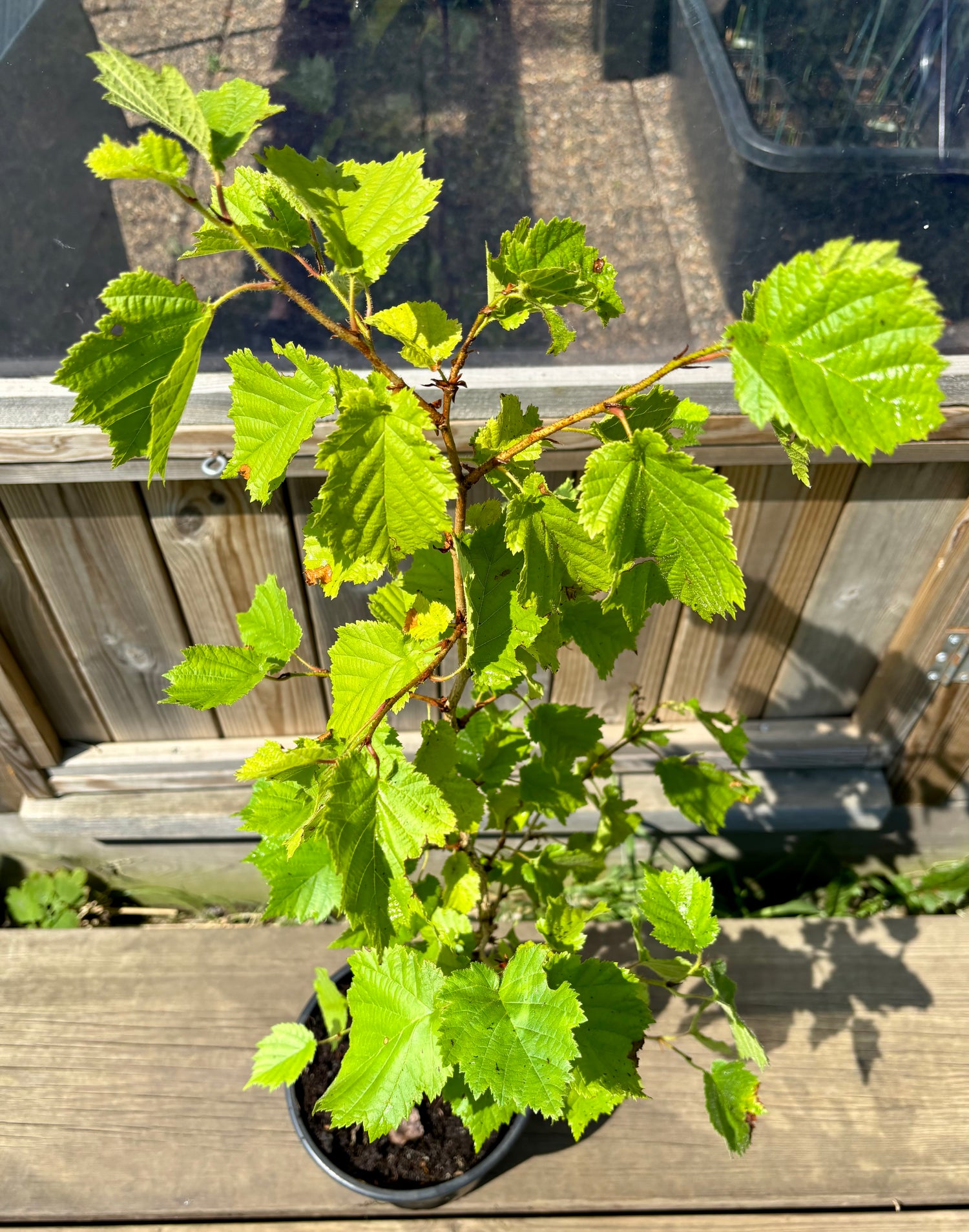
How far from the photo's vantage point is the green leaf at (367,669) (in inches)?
30.5

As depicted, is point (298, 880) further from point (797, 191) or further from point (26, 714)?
point (797, 191)

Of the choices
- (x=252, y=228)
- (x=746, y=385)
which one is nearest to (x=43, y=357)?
(x=252, y=228)

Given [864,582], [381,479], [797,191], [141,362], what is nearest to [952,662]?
[864,582]

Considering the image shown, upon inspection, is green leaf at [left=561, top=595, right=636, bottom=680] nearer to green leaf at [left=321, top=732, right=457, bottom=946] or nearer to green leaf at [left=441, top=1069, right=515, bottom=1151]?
green leaf at [left=321, top=732, right=457, bottom=946]

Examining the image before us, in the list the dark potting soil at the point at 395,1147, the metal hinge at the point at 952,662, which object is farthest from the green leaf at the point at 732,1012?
the metal hinge at the point at 952,662

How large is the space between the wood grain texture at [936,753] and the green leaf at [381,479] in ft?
4.89

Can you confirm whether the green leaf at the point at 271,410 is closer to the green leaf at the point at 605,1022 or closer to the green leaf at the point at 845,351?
the green leaf at the point at 845,351

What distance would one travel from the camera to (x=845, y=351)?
50cm

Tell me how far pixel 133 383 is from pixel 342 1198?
131cm

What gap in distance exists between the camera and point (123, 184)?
1.29 meters

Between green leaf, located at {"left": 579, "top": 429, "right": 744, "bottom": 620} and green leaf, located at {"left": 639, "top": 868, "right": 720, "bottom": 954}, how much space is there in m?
0.48

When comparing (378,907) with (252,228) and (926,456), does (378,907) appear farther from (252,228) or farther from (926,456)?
(926,456)

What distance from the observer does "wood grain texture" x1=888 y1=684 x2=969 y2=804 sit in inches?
70.0

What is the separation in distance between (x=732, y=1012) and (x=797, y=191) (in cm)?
112
